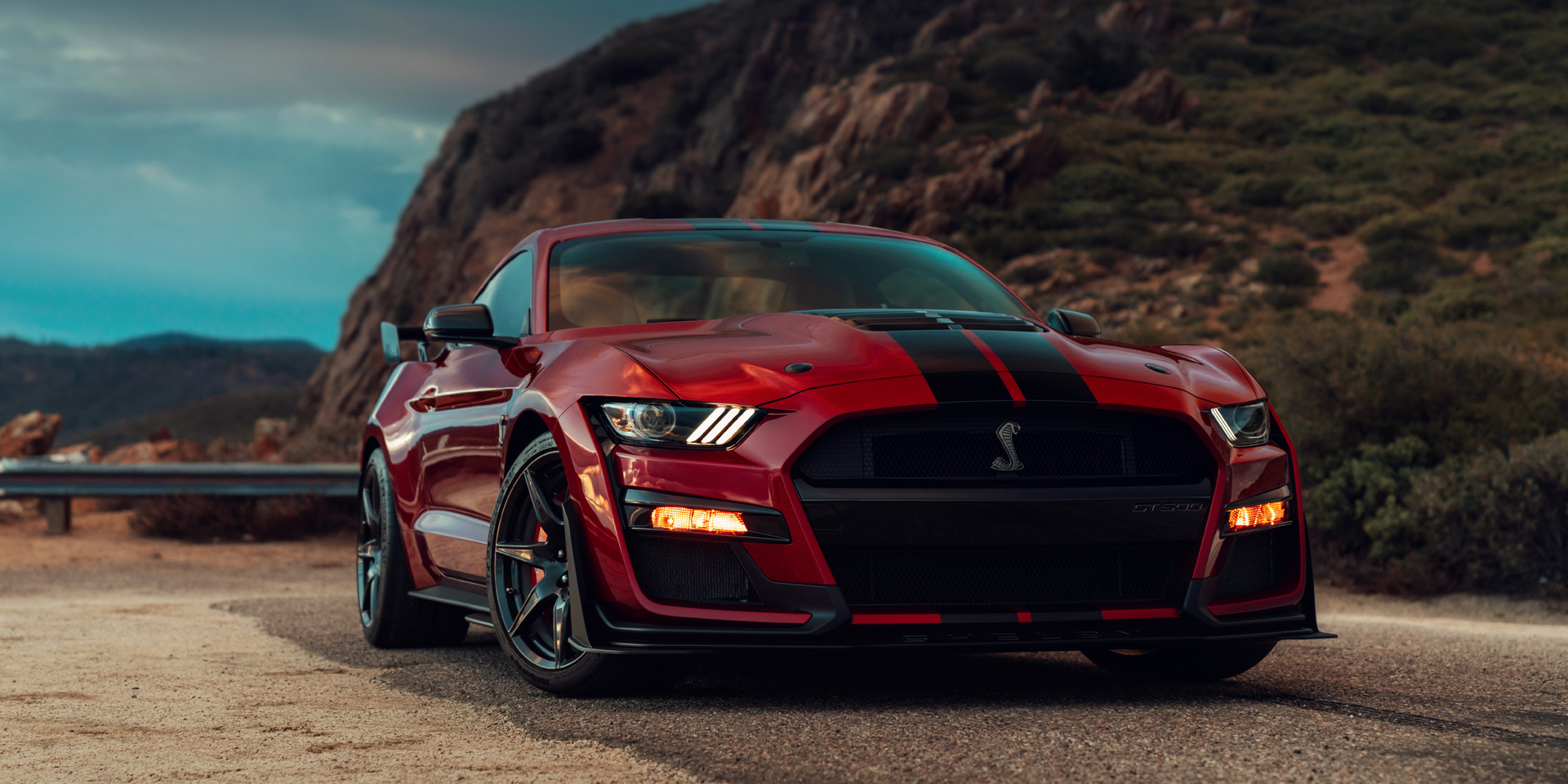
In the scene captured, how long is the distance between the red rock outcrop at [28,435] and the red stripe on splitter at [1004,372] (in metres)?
17.3

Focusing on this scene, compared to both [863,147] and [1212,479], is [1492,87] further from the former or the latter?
[1212,479]

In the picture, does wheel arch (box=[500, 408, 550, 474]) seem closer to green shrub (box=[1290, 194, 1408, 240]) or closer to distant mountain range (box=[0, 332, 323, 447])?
green shrub (box=[1290, 194, 1408, 240])

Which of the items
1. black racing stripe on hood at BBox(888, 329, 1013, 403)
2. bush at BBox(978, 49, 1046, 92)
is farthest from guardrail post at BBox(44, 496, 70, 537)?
bush at BBox(978, 49, 1046, 92)

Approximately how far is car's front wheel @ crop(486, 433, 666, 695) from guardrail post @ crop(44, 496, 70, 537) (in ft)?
33.7

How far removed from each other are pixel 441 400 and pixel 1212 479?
2953 mm

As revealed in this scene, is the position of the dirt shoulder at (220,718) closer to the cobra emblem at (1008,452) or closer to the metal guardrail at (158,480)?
the cobra emblem at (1008,452)

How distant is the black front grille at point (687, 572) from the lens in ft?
12.3

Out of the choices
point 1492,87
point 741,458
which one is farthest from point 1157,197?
point 741,458

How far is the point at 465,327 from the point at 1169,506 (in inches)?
100

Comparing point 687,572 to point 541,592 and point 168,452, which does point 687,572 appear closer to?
point 541,592

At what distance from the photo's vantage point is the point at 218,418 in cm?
6153

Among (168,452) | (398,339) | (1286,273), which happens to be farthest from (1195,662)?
(1286,273)

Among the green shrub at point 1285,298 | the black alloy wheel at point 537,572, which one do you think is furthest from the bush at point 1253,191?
the black alloy wheel at point 537,572

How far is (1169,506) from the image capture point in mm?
3889
